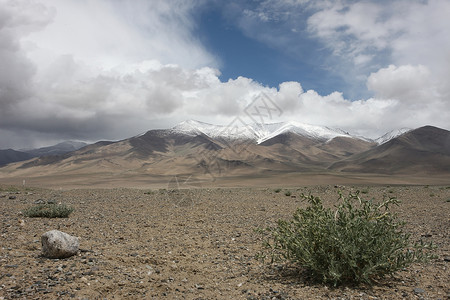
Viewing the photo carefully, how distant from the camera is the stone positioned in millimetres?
5277

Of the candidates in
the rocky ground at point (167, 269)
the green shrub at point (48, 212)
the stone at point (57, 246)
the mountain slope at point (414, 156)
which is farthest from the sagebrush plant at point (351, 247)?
the mountain slope at point (414, 156)

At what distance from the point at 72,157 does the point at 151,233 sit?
625 feet

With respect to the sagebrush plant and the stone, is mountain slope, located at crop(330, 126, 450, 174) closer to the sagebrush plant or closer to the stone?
the sagebrush plant

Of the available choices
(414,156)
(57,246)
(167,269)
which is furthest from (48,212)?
(414,156)

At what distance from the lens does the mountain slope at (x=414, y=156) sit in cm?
11356

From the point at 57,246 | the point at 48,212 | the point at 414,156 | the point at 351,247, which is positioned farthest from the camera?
the point at 414,156

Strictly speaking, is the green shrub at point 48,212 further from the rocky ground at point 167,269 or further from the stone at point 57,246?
the stone at point 57,246

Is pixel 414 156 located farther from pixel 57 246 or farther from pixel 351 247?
pixel 57 246

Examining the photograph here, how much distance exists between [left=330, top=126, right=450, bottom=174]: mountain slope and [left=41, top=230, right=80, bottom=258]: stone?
124351 mm

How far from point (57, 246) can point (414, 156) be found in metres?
151

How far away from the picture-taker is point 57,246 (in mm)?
5277

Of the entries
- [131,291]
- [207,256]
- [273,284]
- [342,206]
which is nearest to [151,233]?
[207,256]

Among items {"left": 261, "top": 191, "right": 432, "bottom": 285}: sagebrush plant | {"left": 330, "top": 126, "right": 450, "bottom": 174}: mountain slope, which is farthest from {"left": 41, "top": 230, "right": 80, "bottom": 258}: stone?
{"left": 330, "top": 126, "right": 450, "bottom": 174}: mountain slope

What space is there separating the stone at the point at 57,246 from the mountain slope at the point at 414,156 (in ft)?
408
